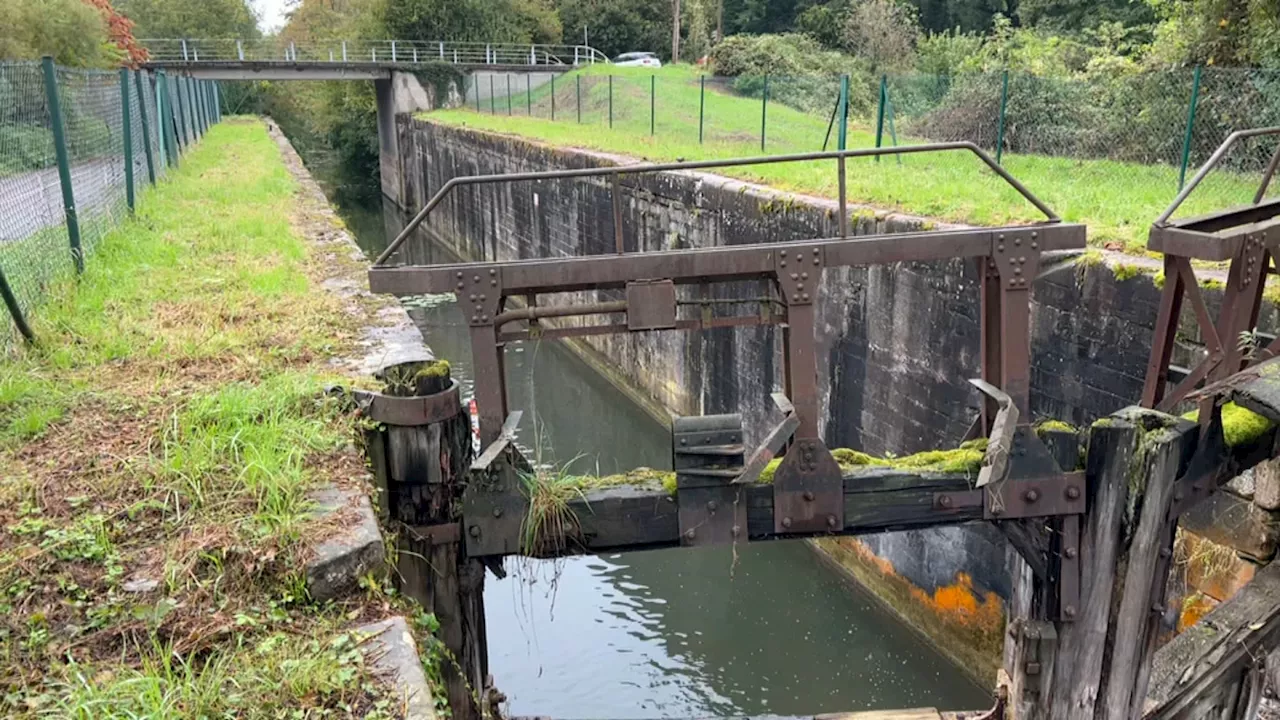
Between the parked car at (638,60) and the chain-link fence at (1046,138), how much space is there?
18.2 m

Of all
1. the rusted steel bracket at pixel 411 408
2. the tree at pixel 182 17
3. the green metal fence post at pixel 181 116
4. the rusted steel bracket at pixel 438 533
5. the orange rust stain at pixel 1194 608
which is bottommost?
the orange rust stain at pixel 1194 608

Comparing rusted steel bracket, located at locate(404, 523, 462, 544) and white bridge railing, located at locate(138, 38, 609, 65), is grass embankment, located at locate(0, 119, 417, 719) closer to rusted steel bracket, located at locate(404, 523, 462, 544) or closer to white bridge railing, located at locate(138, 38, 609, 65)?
rusted steel bracket, located at locate(404, 523, 462, 544)

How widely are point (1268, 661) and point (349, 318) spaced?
206 inches

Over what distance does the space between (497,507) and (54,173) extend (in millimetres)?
5177


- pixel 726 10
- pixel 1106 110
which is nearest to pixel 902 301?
pixel 1106 110

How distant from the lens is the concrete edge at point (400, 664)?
2.49 meters

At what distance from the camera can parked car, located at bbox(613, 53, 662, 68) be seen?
39.4m

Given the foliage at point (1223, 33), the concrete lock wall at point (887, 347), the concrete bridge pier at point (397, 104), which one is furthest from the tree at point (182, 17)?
the foliage at point (1223, 33)

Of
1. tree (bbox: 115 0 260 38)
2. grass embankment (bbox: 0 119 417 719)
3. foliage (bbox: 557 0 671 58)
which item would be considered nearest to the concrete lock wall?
grass embankment (bbox: 0 119 417 719)

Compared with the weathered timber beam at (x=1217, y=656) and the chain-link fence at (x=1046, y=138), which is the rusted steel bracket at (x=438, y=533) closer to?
the weathered timber beam at (x=1217, y=656)

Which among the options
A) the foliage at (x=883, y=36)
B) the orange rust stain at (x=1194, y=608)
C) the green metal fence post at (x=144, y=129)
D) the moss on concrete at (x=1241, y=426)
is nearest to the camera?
the moss on concrete at (x=1241, y=426)

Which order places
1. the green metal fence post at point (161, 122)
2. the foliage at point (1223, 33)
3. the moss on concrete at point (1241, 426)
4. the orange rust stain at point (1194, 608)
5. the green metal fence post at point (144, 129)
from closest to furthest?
the moss on concrete at point (1241, 426)
the orange rust stain at point (1194, 608)
the foliage at point (1223, 33)
the green metal fence post at point (144, 129)
the green metal fence post at point (161, 122)

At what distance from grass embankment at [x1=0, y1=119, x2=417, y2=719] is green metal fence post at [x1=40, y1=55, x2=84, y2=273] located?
40.9 inches

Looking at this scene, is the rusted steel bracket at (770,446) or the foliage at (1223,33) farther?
the foliage at (1223,33)
